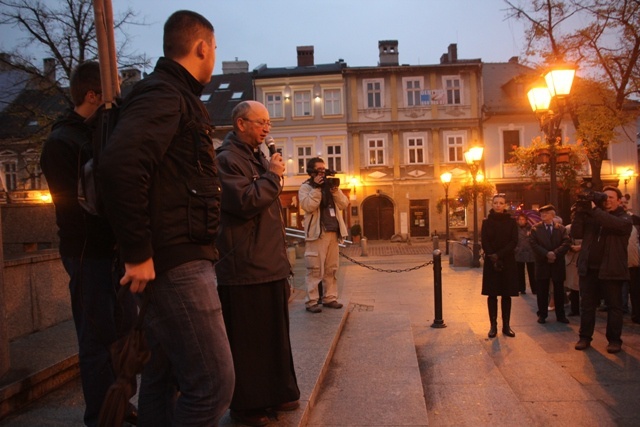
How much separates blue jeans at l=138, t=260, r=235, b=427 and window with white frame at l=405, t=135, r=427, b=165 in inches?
1255

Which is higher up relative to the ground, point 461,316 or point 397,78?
point 397,78

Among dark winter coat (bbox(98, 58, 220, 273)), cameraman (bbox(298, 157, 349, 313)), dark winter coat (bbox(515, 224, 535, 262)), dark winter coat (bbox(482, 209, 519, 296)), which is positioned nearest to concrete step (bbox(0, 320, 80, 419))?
dark winter coat (bbox(98, 58, 220, 273))

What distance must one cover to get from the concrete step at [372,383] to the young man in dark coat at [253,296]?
1.58 feet

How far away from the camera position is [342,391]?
3.83 meters

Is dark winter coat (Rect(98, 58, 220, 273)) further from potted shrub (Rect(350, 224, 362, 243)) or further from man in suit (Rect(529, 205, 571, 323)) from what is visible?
potted shrub (Rect(350, 224, 362, 243))

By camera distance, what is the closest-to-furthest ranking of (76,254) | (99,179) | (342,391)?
1. (99,179)
2. (76,254)
3. (342,391)

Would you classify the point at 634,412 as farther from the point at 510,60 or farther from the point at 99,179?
the point at 510,60

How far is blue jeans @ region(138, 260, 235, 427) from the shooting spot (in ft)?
6.42

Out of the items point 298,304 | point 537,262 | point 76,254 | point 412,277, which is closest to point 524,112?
point 412,277

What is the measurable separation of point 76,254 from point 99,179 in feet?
3.35

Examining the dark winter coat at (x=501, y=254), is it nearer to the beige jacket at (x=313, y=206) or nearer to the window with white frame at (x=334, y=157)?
the beige jacket at (x=313, y=206)

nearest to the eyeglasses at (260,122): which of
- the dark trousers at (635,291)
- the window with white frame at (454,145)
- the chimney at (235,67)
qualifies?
the dark trousers at (635,291)

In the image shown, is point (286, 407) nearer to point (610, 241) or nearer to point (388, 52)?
point (610, 241)

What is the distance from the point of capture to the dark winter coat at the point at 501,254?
691 centimetres
